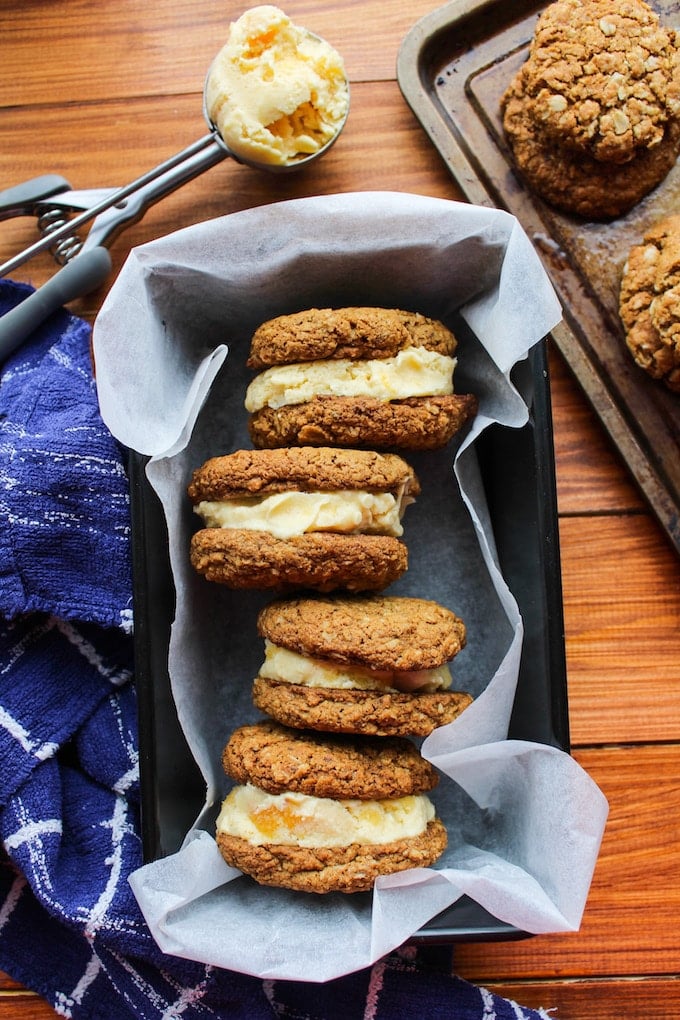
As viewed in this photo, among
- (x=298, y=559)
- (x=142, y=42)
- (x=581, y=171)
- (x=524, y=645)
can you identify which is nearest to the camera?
(x=298, y=559)

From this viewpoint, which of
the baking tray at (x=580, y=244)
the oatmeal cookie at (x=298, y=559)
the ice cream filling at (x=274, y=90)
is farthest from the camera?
the baking tray at (x=580, y=244)

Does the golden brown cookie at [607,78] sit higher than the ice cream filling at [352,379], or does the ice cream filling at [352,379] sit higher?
the golden brown cookie at [607,78]

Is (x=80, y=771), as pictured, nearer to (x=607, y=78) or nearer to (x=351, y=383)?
(x=351, y=383)

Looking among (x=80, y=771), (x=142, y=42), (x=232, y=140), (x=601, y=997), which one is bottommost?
(x=601, y=997)

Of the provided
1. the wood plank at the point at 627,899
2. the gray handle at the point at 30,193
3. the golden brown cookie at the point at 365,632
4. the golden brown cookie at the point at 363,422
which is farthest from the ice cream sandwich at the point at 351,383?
the wood plank at the point at 627,899

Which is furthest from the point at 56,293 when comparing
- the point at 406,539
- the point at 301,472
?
the point at 406,539

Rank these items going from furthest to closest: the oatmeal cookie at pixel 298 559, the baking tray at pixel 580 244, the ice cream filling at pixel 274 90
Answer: the baking tray at pixel 580 244 < the ice cream filling at pixel 274 90 < the oatmeal cookie at pixel 298 559

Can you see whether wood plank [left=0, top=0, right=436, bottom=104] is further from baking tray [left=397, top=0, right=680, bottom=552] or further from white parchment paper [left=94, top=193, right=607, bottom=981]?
white parchment paper [left=94, top=193, right=607, bottom=981]

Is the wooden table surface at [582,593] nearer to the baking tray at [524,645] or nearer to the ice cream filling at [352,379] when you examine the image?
the baking tray at [524,645]
